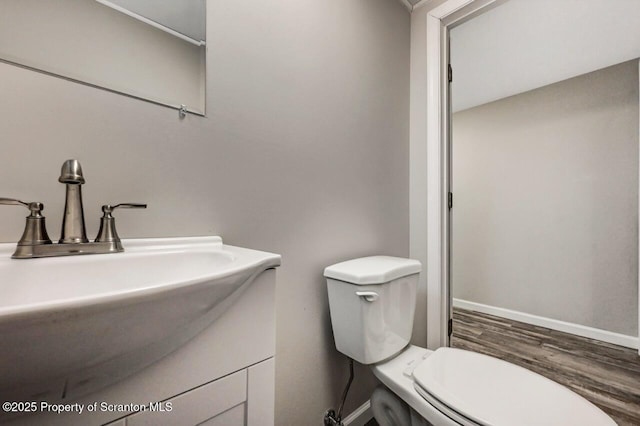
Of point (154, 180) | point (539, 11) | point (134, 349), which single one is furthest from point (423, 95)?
point (134, 349)

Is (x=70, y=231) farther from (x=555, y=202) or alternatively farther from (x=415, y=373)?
(x=555, y=202)

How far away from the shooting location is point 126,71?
0.68 m

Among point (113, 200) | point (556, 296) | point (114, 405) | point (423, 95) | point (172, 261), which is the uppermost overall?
point (423, 95)

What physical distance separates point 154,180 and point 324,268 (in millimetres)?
683

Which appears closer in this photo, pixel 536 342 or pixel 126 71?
pixel 126 71

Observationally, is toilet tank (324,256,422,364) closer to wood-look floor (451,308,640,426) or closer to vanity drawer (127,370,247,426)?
vanity drawer (127,370,247,426)

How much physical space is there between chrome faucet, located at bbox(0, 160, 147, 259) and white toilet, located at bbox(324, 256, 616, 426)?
70 centimetres

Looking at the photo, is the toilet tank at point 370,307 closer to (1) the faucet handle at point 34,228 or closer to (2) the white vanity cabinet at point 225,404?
(2) the white vanity cabinet at point 225,404

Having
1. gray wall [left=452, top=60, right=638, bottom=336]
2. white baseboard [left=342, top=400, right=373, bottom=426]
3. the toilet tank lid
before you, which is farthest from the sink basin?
gray wall [left=452, top=60, right=638, bottom=336]

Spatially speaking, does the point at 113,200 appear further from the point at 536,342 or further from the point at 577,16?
the point at 536,342

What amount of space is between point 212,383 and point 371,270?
0.67 metres

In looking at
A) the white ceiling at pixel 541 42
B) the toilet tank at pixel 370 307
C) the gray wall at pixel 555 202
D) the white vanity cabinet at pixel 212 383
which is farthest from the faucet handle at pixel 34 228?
the gray wall at pixel 555 202

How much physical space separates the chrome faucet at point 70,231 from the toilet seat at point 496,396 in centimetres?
96

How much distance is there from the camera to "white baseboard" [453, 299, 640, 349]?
6.97ft
